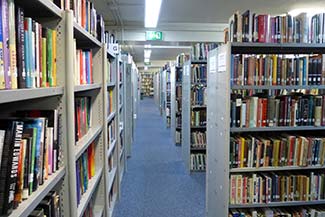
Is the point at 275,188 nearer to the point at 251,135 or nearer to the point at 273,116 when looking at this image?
the point at 251,135

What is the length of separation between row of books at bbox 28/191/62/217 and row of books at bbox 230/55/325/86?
1.56 metres

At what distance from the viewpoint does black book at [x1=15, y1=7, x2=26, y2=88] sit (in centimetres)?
93

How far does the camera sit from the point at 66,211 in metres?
1.33

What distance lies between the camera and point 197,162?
465cm

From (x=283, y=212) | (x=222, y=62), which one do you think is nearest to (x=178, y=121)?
(x=283, y=212)

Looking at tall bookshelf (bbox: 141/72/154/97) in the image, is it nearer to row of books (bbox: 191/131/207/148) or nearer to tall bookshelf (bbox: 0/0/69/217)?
row of books (bbox: 191/131/207/148)

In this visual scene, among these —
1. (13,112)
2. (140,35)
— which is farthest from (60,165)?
(140,35)

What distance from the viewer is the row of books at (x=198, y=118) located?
469cm

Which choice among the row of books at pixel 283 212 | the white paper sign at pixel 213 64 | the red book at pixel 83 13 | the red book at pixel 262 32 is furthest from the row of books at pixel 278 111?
the red book at pixel 83 13

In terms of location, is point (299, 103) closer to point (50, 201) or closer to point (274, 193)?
point (274, 193)

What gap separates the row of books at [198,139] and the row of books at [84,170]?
8.38 ft

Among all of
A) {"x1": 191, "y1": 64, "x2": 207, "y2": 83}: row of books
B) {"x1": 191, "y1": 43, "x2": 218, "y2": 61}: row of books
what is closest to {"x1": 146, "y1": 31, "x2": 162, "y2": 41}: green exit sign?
{"x1": 191, "y1": 43, "x2": 218, "y2": 61}: row of books

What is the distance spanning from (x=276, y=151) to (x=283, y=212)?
57 centimetres

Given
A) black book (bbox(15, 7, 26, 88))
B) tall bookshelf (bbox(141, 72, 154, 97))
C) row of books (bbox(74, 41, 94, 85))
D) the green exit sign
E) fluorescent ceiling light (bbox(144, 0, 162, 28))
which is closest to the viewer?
black book (bbox(15, 7, 26, 88))
